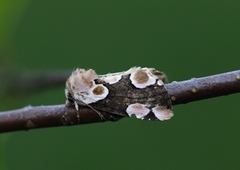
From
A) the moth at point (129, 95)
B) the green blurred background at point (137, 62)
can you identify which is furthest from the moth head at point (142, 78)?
the green blurred background at point (137, 62)

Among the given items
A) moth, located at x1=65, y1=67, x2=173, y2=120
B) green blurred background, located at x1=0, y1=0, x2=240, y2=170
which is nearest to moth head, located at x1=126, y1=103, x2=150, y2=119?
moth, located at x1=65, y1=67, x2=173, y2=120

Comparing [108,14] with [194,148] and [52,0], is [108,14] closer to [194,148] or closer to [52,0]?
[52,0]

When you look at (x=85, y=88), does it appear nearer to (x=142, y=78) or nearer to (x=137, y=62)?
(x=142, y=78)

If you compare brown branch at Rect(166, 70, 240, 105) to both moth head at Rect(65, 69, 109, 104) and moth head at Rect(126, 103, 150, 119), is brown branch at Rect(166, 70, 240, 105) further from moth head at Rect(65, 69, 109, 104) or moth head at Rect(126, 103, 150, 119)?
moth head at Rect(65, 69, 109, 104)

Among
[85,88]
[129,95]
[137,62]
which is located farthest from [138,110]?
[137,62]

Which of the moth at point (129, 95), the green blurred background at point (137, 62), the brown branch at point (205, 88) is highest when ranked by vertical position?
the green blurred background at point (137, 62)

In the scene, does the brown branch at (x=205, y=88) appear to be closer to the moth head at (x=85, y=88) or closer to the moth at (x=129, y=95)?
the moth at (x=129, y=95)

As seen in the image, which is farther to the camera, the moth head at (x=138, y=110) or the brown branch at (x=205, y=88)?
the moth head at (x=138, y=110)
